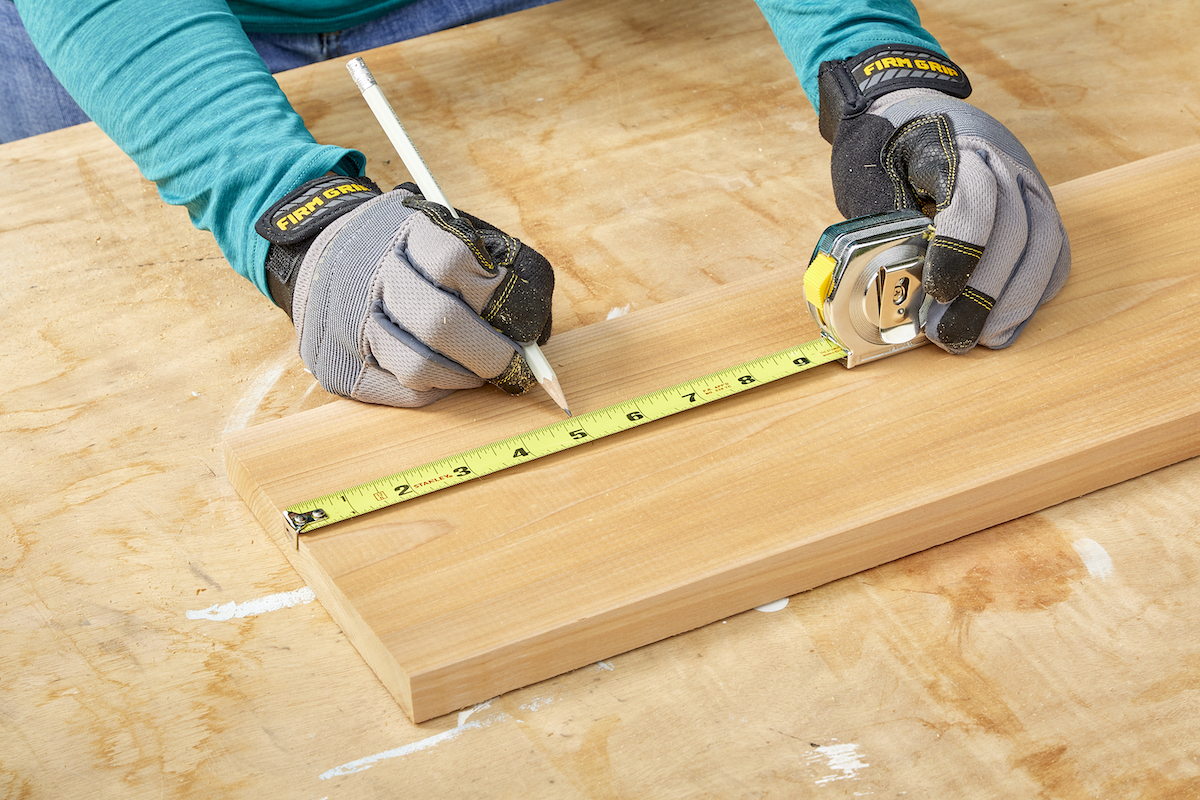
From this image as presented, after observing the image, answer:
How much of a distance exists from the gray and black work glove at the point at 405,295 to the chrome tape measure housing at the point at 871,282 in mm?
386

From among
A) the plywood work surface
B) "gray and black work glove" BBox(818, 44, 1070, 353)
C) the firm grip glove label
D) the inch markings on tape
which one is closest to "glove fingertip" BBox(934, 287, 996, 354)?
"gray and black work glove" BBox(818, 44, 1070, 353)

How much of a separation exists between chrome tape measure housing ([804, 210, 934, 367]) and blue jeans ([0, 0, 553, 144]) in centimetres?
145

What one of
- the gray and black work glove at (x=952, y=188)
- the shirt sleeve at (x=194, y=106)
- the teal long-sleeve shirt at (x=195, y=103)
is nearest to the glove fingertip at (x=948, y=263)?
the gray and black work glove at (x=952, y=188)

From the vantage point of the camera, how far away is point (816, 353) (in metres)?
1.46

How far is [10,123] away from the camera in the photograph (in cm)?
240

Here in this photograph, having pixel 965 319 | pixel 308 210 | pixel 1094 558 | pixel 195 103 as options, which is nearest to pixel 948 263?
pixel 965 319

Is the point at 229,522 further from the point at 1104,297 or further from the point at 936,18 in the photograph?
the point at 936,18

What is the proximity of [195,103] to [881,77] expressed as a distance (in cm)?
113

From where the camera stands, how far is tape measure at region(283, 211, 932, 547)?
1.30m

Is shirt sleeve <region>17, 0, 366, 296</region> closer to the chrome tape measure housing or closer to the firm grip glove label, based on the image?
the firm grip glove label

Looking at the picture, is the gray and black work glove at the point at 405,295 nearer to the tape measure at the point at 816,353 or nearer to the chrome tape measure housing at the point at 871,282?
the tape measure at the point at 816,353

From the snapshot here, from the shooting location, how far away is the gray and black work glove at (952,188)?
4.50 feet

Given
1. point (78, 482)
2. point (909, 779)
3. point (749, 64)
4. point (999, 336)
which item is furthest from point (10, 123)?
point (909, 779)

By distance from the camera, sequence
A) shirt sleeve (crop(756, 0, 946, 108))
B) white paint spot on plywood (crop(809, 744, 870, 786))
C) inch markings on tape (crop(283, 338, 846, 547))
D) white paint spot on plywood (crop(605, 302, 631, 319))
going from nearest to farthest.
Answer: white paint spot on plywood (crop(809, 744, 870, 786))
inch markings on tape (crop(283, 338, 846, 547))
white paint spot on plywood (crop(605, 302, 631, 319))
shirt sleeve (crop(756, 0, 946, 108))
